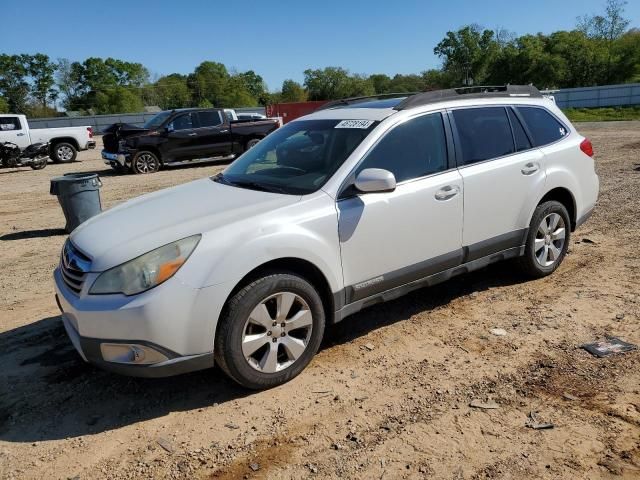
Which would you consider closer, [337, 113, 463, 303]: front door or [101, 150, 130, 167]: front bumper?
[337, 113, 463, 303]: front door

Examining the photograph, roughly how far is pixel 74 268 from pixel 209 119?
519 inches

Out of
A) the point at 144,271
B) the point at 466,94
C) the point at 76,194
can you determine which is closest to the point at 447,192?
the point at 466,94

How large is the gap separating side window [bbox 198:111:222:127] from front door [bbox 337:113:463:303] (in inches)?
493

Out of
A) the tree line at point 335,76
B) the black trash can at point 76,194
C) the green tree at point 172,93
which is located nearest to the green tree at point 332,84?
the tree line at point 335,76

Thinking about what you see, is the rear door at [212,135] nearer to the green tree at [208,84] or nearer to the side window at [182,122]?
the side window at [182,122]

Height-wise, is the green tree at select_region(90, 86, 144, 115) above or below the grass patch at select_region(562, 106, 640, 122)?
above

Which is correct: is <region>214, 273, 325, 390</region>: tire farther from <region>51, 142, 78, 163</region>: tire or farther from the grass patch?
the grass patch

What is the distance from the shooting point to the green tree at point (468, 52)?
90812 millimetres

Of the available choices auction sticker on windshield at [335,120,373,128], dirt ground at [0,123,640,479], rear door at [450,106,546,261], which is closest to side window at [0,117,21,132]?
dirt ground at [0,123,640,479]

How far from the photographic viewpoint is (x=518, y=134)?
4.71 m

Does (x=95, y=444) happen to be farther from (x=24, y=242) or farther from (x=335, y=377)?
(x=24, y=242)

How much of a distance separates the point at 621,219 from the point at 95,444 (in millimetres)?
6869

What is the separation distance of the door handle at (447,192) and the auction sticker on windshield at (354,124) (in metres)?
0.75

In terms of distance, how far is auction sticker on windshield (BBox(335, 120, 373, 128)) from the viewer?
12.9 ft
